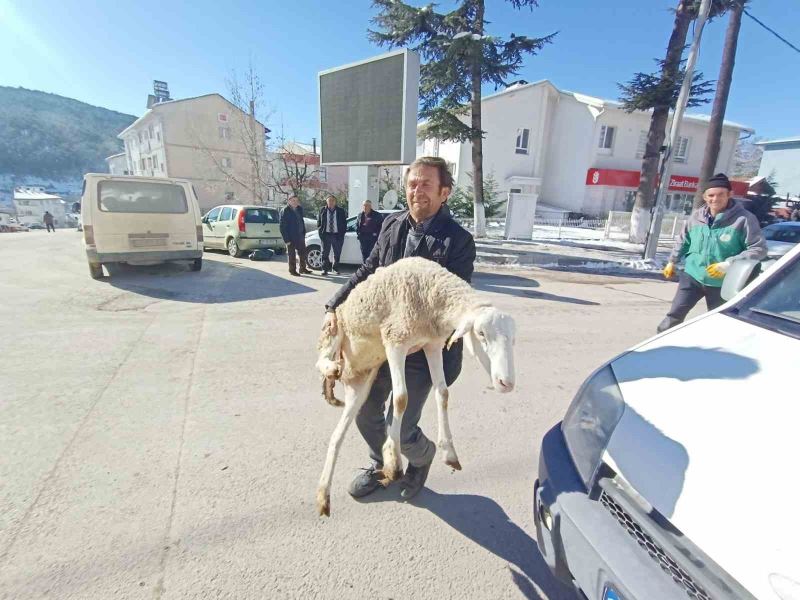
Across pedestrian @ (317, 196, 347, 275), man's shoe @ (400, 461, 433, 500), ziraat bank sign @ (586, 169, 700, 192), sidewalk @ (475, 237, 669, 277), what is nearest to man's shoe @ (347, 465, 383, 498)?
man's shoe @ (400, 461, 433, 500)

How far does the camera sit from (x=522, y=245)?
14.6m

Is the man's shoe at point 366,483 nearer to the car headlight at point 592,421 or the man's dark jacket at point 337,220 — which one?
the car headlight at point 592,421

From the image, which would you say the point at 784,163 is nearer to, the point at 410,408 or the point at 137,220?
the point at 410,408

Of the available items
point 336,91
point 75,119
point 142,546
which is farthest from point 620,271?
point 75,119

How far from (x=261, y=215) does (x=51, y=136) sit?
125737mm

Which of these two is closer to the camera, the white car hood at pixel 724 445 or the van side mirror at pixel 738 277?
the white car hood at pixel 724 445

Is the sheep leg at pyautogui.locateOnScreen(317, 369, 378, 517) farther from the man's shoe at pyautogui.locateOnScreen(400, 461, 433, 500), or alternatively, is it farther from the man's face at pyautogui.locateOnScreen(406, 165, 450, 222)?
the man's face at pyautogui.locateOnScreen(406, 165, 450, 222)

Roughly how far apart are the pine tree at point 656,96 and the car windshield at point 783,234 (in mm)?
4881

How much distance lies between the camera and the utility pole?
400 inches

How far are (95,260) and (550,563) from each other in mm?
9181

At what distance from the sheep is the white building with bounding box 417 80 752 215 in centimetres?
2440

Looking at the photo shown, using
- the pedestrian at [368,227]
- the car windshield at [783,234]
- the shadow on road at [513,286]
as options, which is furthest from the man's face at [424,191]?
the car windshield at [783,234]

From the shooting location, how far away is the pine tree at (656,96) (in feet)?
46.2

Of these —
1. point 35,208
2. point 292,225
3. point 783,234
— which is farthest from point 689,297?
point 35,208
